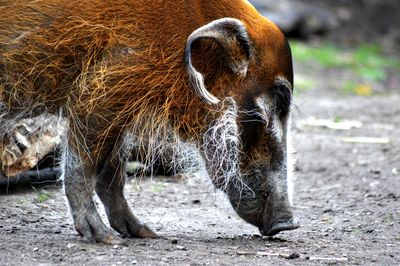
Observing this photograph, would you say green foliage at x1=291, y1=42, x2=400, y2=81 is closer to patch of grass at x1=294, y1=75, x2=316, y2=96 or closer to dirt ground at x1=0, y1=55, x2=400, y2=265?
patch of grass at x1=294, y1=75, x2=316, y2=96

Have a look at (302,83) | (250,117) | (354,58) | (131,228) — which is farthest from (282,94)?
(354,58)

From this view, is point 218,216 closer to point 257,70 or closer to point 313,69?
point 257,70

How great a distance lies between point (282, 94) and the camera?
5430mm

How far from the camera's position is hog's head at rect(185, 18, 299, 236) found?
5344mm

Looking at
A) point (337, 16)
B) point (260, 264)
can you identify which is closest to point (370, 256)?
point (260, 264)

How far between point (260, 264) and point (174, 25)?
1503 millimetres

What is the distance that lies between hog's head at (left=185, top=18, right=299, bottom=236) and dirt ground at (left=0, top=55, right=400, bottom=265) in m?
0.24

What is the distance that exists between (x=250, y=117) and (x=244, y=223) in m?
1.29

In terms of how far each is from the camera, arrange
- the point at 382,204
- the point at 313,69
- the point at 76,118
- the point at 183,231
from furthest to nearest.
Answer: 1. the point at 313,69
2. the point at 382,204
3. the point at 183,231
4. the point at 76,118

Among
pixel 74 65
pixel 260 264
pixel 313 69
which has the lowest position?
pixel 313 69

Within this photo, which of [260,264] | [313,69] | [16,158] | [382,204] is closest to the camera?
[260,264]

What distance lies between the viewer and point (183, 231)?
5.94 m

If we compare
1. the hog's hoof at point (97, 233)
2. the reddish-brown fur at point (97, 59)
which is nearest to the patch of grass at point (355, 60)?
the reddish-brown fur at point (97, 59)

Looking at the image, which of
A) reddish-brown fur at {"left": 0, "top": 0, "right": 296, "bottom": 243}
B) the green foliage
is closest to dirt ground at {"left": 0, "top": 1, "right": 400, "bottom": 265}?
reddish-brown fur at {"left": 0, "top": 0, "right": 296, "bottom": 243}
